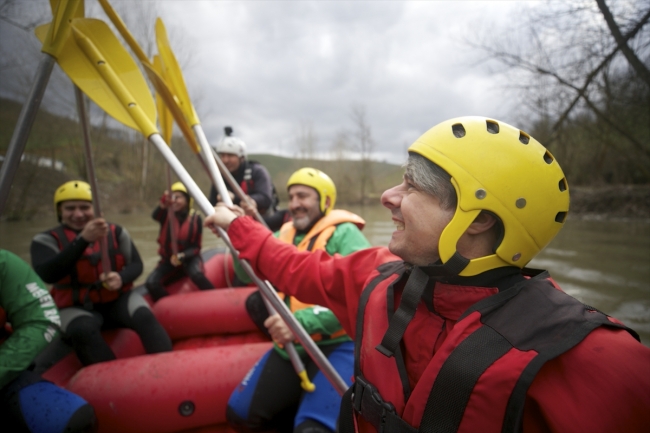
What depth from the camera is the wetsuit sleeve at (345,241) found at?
8.89 feet

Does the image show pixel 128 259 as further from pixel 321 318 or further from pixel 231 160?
pixel 321 318

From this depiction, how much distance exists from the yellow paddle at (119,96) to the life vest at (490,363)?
2.78 feet

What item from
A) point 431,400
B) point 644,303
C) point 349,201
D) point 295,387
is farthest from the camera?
point 349,201

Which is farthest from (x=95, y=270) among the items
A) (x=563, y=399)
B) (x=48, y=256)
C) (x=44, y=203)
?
(x=44, y=203)

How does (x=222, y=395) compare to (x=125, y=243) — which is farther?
(x=125, y=243)

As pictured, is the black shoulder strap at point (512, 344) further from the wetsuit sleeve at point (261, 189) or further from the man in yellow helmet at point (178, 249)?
the man in yellow helmet at point (178, 249)

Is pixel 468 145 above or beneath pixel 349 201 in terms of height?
above

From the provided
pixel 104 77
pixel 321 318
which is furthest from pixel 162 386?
pixel 104 77

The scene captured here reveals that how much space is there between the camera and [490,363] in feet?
3.13

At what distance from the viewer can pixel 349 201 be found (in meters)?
31.0

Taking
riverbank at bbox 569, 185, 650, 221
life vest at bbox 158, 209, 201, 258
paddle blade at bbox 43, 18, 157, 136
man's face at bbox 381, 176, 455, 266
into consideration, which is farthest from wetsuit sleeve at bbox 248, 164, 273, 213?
riverbank at bbox 569, 185, 650, 221

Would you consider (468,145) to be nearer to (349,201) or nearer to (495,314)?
(495,314)

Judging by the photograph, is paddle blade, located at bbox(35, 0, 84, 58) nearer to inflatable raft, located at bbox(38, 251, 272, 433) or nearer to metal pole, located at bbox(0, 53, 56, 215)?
metal pole, located at bbox(0, 53, 56, 215)

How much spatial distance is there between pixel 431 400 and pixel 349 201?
98.6 feet
